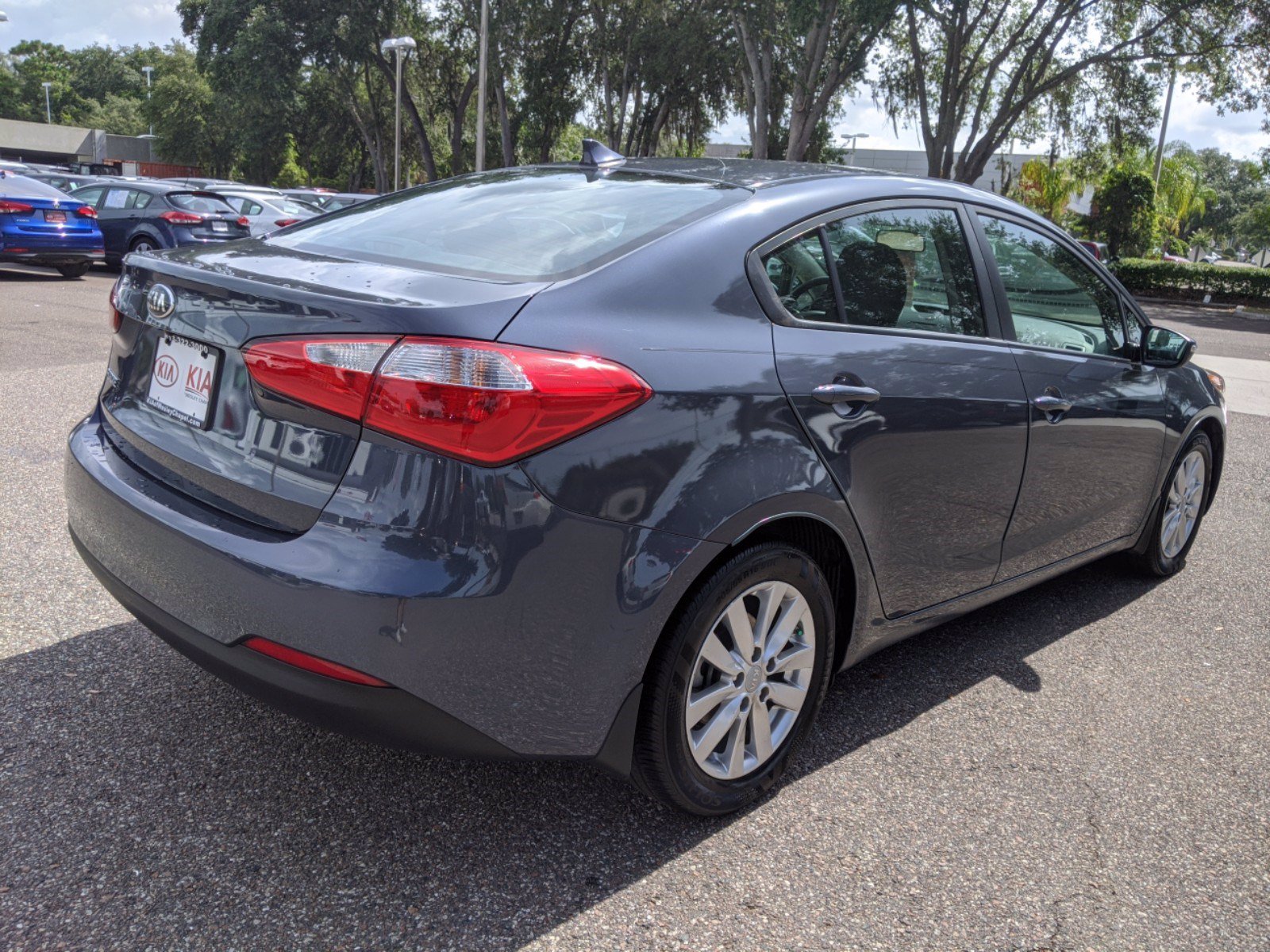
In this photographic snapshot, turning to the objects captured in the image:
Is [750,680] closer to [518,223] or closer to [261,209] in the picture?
[518,223]

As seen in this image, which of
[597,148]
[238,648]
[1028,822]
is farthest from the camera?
[597,148]

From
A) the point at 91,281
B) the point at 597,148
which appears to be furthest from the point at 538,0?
the point at 597,148

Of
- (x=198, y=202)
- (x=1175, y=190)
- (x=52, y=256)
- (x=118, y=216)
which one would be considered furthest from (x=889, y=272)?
(x=1175, y=190)

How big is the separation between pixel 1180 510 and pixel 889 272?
2455mm

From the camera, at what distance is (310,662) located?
2156 mm

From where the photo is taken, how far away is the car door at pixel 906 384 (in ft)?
8.79

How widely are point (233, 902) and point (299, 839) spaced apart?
0.25 meters

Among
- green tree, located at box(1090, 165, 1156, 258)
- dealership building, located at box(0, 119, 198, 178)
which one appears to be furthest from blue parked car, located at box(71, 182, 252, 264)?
dealership building, located at box(0, 119, 198, 178)

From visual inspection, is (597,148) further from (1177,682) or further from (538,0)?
(538,0)

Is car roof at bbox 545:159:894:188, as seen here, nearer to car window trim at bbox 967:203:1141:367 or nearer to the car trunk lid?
car window trim at bbox 967:203:1141:367

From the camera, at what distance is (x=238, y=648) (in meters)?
2.26

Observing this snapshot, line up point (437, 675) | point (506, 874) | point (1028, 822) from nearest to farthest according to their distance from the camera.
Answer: point (437, 675)
point (506, 874)
point (1028, 822)

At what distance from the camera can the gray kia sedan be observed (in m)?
2.10

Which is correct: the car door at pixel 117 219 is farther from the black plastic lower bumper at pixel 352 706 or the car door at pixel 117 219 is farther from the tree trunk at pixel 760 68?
the black plastic lower bumper at pixel 352 706
